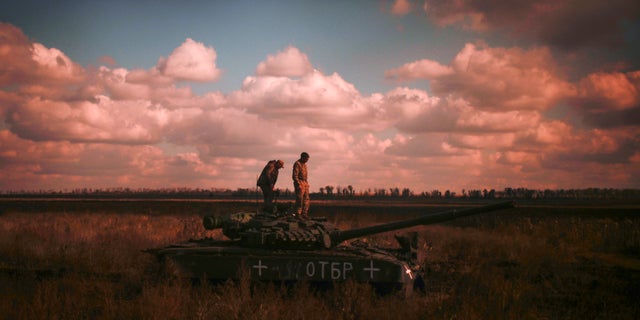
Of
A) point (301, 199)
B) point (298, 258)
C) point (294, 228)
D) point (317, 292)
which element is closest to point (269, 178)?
point (301, 199)

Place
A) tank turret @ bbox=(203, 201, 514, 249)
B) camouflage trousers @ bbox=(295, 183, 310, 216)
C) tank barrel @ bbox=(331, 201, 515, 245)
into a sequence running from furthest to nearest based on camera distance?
1. camouflage trousers @ bbox=(295, 183, 310, 216)
2. tank turret @ bbox=(203, 201, 514, 249)
3. tank barrel @ bbox=(331, 201, 515, 245)

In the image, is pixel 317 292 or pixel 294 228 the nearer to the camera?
pixel 317 292

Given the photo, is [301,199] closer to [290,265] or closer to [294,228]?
[294,228]

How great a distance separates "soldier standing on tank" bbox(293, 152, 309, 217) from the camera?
11.2m

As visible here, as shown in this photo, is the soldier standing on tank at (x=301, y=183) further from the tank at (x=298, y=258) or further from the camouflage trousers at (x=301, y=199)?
the tank at (x=298, y=258)

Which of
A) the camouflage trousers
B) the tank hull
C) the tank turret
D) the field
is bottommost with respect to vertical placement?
the field

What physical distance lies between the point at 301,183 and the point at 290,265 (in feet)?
8.68

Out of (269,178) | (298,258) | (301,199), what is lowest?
(298,258)

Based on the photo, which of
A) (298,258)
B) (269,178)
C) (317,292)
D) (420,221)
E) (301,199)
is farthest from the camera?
(269,178)

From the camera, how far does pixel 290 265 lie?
9.05m

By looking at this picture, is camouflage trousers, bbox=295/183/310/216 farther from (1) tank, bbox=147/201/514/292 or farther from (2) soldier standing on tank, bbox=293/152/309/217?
(1) tank, bbox=147/201/514/292

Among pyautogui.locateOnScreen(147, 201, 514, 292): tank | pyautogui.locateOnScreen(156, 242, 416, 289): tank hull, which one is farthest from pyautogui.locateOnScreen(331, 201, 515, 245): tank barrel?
pyautogui.locateOnScreen(156, 242, 416, 289): tank hull

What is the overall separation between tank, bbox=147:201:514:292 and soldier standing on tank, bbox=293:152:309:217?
1.18 meters

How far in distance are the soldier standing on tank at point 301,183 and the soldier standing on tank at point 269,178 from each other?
1.45ft
